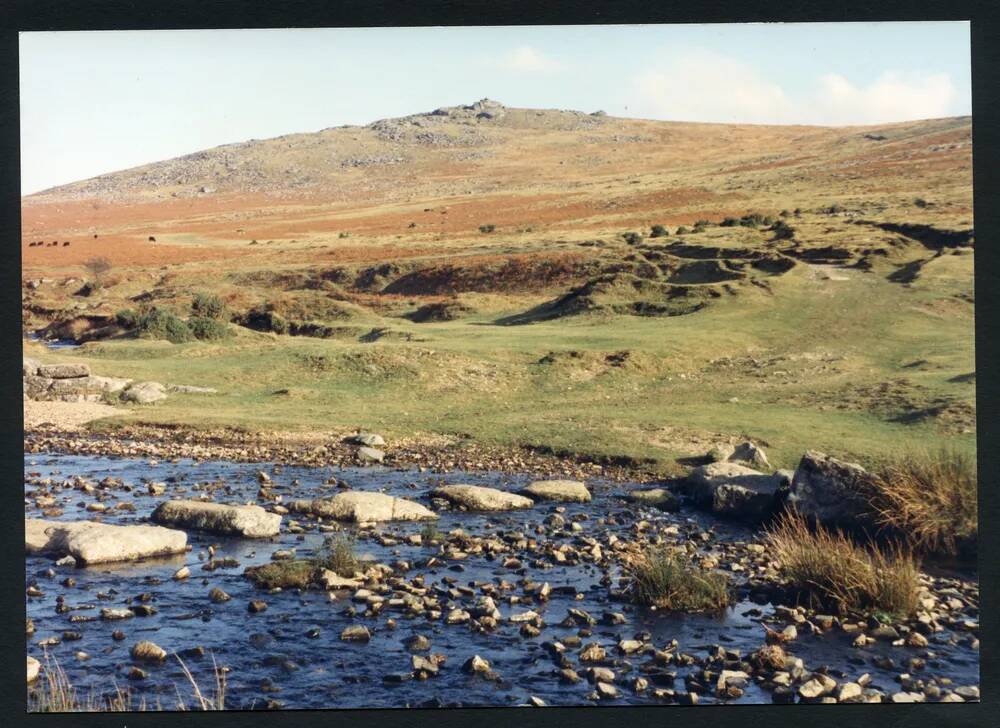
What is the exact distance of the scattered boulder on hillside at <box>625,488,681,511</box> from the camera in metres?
16.9

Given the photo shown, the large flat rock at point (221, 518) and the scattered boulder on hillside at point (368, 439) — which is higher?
the large flat rock at point (221, 518)

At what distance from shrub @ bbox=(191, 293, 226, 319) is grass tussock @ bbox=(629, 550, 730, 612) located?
1245 inches

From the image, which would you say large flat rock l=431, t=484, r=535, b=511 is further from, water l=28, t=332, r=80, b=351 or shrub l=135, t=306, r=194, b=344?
water l=28, t=332, r=80, b=351

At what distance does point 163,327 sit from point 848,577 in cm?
2946

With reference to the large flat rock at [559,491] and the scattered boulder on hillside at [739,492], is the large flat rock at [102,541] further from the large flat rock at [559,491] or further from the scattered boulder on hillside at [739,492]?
the scattered boulder on hillside at [739,492]

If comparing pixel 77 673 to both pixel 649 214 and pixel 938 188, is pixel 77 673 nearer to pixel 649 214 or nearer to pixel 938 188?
pixel 938 188

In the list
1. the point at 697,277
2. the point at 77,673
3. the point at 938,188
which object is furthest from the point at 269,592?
the point at 938,188

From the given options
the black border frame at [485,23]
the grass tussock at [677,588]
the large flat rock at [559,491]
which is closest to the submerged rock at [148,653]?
the black border frame at [485,23]

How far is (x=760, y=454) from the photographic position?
61.9ft

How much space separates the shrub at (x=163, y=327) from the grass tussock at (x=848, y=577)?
27.5 metres

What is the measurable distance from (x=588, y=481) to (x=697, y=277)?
23.6 m

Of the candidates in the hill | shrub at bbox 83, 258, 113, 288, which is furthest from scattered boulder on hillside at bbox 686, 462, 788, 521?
shrub at bbox 83, 258, 113, 288

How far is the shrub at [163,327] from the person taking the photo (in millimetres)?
34688

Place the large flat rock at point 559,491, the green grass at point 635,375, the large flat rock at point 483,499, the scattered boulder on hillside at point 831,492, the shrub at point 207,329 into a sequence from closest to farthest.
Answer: the scattered boulder on hillside at point 831,492
the large flat rock at point 483,499
the large flat rock at point 559,491
the green grass at point 635,375
the shrub at point 207,329
